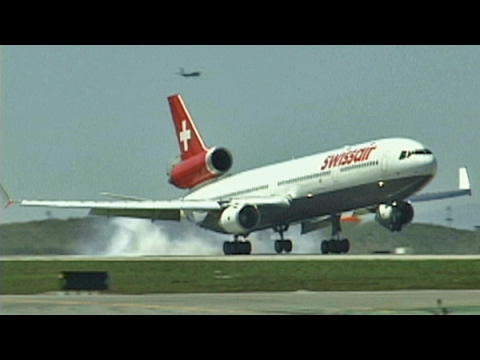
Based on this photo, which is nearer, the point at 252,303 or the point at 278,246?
the point at 252,303

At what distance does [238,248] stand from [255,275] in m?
30.0

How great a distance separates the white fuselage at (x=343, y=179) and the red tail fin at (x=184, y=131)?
10.4 meters

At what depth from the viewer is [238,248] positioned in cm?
8006

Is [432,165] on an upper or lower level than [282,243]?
upper

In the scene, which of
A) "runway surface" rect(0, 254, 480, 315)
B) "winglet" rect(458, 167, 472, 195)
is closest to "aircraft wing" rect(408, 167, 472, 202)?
"winglet" rect(458, 167, 472, 195)

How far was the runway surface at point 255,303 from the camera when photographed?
104 feet

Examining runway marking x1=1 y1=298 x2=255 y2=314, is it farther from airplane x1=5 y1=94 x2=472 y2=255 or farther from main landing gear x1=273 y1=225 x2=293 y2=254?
main landing gear x1=273 y1=225 x2=293 y2=254

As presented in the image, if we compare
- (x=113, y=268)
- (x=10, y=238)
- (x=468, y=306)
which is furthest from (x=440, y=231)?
(x=468, y=306)

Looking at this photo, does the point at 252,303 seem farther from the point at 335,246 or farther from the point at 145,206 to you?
the point at 145,206

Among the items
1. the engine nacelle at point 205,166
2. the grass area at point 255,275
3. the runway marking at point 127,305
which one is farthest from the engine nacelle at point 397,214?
the runway marking at point 127,305

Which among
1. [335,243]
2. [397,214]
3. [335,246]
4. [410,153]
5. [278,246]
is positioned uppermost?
[410,153]

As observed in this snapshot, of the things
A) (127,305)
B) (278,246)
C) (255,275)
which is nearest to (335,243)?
(278,246)

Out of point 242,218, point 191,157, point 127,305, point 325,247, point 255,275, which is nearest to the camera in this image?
point 127,305
